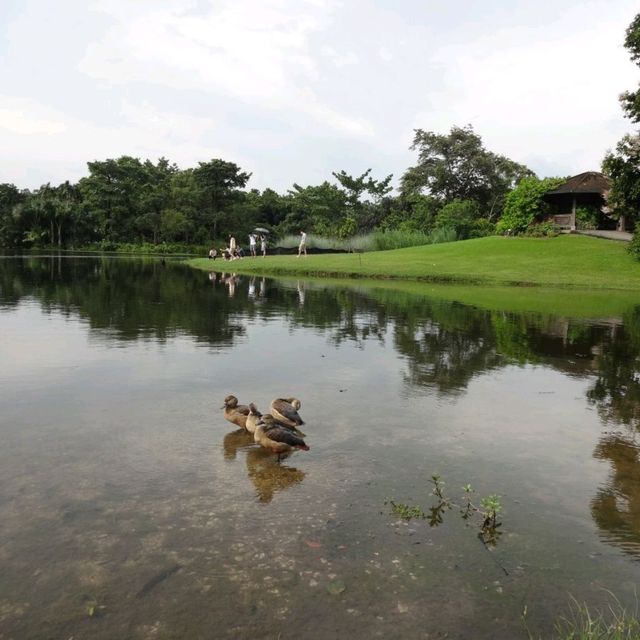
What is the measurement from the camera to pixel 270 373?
404 inches

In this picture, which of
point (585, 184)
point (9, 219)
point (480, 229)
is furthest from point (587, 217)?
point (9, 219)

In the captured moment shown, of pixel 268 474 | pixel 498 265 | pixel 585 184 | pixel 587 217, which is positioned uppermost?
pixel 585 184

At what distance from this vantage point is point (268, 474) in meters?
6.00

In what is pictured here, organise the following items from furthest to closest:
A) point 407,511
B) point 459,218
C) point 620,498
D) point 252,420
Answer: point 459,218
point 252,420
point 620,498
point 407,511

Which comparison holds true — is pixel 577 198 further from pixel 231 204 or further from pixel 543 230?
pixel 231 204

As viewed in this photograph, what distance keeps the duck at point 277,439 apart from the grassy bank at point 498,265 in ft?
84.7

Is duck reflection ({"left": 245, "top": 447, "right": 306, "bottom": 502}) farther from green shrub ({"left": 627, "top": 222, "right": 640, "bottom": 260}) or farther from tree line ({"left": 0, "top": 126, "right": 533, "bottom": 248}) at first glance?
tree line ({"left": 0, "top": 126, "right": 533, "bottom": 248})

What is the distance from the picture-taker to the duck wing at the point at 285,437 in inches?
250

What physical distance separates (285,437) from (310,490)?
892 millimetres

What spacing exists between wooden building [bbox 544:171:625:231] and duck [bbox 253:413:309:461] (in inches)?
1668

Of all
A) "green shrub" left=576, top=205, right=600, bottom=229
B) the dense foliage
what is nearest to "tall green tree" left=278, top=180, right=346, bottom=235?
the dense foliage

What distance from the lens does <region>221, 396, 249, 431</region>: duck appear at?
7.10 m

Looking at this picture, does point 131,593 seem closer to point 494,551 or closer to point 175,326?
point 494,551

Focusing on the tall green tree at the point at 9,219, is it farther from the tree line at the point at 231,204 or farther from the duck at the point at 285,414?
the duck at the point at 285,414
